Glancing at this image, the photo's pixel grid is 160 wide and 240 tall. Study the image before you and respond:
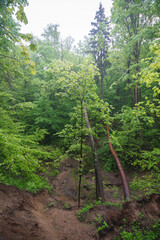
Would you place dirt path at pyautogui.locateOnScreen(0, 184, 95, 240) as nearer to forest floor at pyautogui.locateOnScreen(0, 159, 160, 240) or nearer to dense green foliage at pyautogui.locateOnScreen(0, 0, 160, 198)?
forest floor at pyautogui.locateOnScreen(0, 159, 160, 240)

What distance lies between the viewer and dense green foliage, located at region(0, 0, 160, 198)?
2.93 meters

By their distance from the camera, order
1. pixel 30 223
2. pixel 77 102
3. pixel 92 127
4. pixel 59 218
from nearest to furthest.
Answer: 1. pixel 30 223
2. pixel 59 218
3. pixel 77 102
4. pixel 92 127

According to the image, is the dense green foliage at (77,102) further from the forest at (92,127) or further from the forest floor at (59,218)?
the forest floor at (59,218)

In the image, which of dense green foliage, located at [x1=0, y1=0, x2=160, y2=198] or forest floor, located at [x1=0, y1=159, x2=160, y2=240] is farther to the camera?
forest floor, located at [x1=0, y1=159, x2=160, y2=240]

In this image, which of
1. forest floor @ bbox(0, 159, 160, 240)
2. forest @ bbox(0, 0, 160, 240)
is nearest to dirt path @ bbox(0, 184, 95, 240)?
forest floor @ bbox(0, 159, 160, 240)

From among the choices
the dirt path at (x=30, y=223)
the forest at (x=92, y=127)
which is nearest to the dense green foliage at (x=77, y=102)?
the forest at (x=92, y=127)

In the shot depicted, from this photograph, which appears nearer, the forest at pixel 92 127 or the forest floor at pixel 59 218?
the forest at pixel 92 127

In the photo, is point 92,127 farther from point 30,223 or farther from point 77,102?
point 30,223

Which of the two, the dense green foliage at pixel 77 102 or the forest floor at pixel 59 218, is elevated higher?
the dense green foliage at pixel 77 102

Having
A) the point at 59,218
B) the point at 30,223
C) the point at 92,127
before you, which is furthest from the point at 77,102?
the point at 59,218

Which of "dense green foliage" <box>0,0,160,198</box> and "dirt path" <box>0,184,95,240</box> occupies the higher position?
"dense green foliage" <box>0,0,160,198</box>

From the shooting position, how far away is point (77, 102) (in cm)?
564

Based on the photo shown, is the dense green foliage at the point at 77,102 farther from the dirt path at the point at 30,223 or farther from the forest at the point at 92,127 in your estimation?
the dirt path at the point at 30,223

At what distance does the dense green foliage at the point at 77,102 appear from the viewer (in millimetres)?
2926
